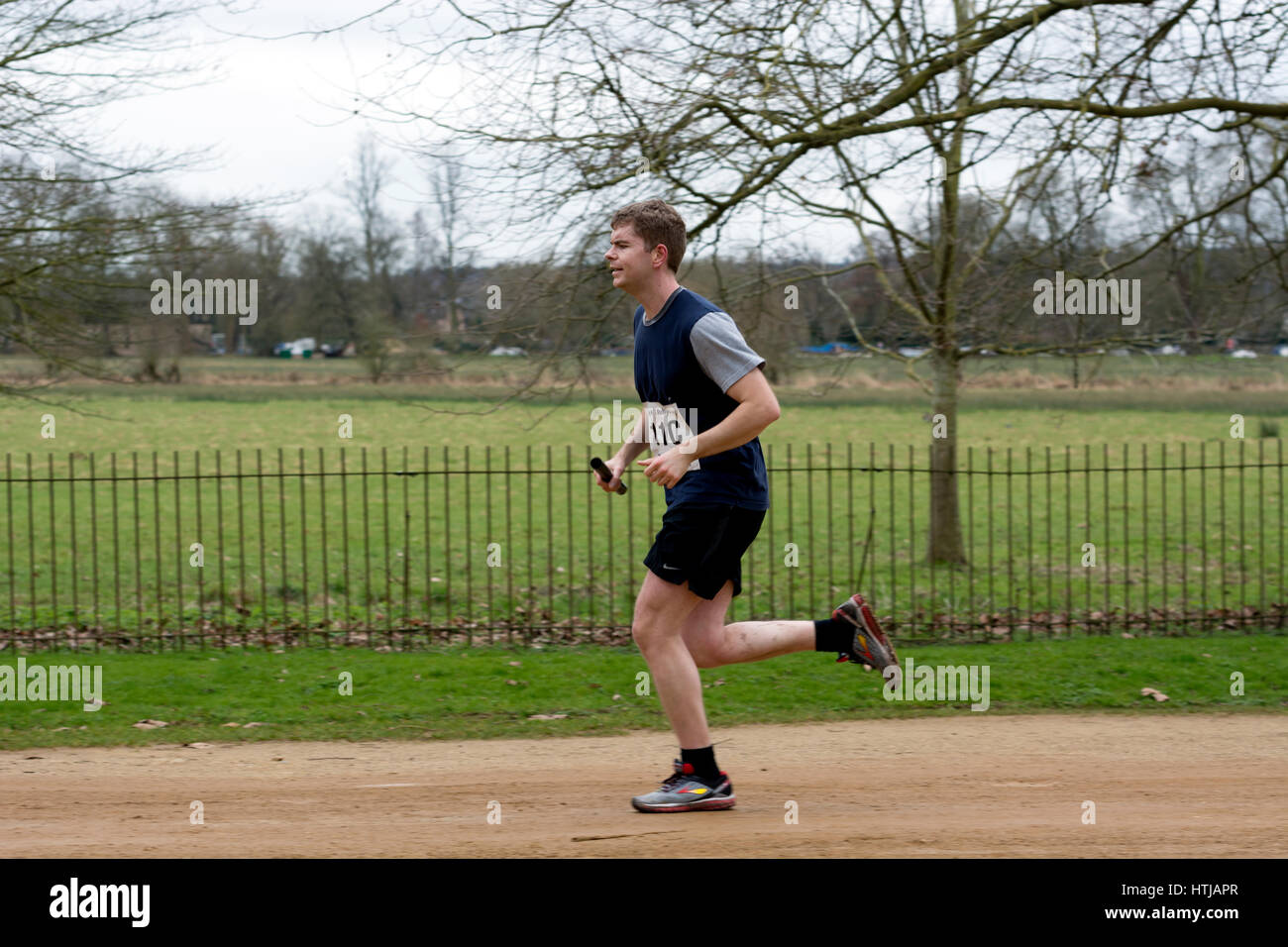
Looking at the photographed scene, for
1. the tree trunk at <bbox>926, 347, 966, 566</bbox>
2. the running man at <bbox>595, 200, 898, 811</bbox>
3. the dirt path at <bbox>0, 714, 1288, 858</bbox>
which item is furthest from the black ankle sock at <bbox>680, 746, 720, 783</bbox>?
the tree trunk at <bbox>926, 347, 966, 566</bbox>

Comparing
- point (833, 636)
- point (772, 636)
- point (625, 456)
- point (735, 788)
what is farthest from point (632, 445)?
point (735, 788)

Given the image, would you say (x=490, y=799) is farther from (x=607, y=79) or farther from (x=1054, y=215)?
(x=1054, y=215)

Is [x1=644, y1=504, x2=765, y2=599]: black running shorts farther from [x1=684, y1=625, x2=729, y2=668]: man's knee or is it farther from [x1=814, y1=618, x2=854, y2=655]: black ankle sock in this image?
[x1=814, y1=618, x2=854, y2=655]: black ankle sock

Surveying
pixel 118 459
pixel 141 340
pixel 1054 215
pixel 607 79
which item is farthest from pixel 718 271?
pixel 118 459

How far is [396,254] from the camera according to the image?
434 inches

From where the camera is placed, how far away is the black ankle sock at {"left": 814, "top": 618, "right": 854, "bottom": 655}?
16.4 feet

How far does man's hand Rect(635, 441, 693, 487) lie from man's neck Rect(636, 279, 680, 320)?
2.10ft

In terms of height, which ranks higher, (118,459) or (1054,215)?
(1054,215)

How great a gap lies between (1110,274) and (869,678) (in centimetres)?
441

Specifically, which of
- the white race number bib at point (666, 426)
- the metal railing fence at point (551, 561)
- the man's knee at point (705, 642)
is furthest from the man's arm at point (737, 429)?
the metal railing fence at point (551, 561)

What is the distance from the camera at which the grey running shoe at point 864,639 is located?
5062mm

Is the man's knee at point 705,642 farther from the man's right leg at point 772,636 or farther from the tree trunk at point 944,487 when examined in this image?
the tree trunk at point 944,487

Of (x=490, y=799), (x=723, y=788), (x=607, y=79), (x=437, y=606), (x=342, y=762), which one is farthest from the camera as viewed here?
(x=437, y=606)

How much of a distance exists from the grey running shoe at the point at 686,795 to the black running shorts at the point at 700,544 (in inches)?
29.3
